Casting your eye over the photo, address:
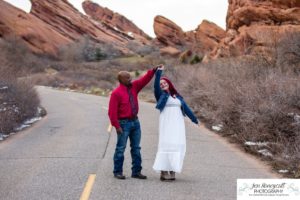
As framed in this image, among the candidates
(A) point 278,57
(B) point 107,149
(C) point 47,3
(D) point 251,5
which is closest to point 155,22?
(C) point 47,3

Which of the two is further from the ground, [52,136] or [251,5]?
[251,5]

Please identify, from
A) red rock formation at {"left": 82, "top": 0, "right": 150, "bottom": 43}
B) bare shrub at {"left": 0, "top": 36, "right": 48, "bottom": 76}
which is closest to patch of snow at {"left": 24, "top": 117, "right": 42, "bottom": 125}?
bare shrub at {"left": 0, "top": 36, "right": 48, "bottom": 76}

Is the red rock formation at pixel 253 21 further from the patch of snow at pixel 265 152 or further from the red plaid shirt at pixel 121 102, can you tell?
the red plaid shirt at pixel 121 102

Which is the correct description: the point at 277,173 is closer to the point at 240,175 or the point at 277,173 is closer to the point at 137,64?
the point at 240,175

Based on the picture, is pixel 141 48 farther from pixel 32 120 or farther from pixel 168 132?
pixel 168 132

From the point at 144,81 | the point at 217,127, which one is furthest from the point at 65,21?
the point at 144,81

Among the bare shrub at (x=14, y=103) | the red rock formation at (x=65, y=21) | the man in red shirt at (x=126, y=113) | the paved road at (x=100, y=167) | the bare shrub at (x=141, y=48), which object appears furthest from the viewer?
the red rock formation at (x=65, y=21)

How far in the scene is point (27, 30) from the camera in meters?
87.0

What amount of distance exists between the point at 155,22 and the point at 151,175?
293ft

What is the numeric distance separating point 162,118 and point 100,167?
2064mm

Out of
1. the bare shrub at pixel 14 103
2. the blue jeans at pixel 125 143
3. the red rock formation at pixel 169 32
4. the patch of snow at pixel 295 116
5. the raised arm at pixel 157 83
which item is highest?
the red rock formation at pixel 169 32

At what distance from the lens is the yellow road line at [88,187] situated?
9689mm

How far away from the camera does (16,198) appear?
9648mm

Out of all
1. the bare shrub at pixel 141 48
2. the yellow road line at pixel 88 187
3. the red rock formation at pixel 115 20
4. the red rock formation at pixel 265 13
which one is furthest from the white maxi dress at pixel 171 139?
the red rock formation at pixel 115 20
